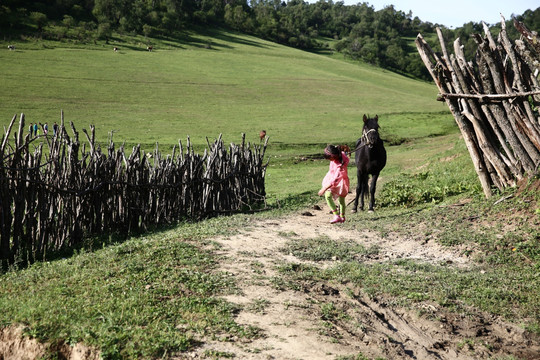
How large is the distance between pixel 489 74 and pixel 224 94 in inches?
1356

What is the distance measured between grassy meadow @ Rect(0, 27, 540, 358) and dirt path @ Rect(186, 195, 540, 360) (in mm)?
204

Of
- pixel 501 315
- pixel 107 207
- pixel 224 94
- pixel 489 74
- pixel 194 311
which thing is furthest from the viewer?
pixel 224 94

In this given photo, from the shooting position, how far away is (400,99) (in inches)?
1845

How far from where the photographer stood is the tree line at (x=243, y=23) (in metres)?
56.9

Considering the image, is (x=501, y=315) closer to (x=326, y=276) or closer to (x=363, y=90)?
(x=326, y=276)

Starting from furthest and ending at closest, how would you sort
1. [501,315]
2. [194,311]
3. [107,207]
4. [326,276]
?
[107,207] < [326,276] < [501,315] < [194,311]

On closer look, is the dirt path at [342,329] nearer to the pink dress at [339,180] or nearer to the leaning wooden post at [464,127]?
the pink dress at [339,180]

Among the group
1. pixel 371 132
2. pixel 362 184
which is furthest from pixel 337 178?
pixel 362 184

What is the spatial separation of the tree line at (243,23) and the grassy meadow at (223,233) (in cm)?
1093

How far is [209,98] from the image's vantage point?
132 feet

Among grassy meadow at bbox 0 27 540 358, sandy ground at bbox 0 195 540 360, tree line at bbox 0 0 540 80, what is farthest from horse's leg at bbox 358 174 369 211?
tree line at bbox 0 0 540 80

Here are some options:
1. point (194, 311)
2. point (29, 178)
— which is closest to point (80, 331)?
point (194, 311)

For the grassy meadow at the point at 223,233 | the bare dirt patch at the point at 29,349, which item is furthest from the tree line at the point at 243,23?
the bare dirt patch at the point at 29,349

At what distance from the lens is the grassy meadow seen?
15.7 ft
